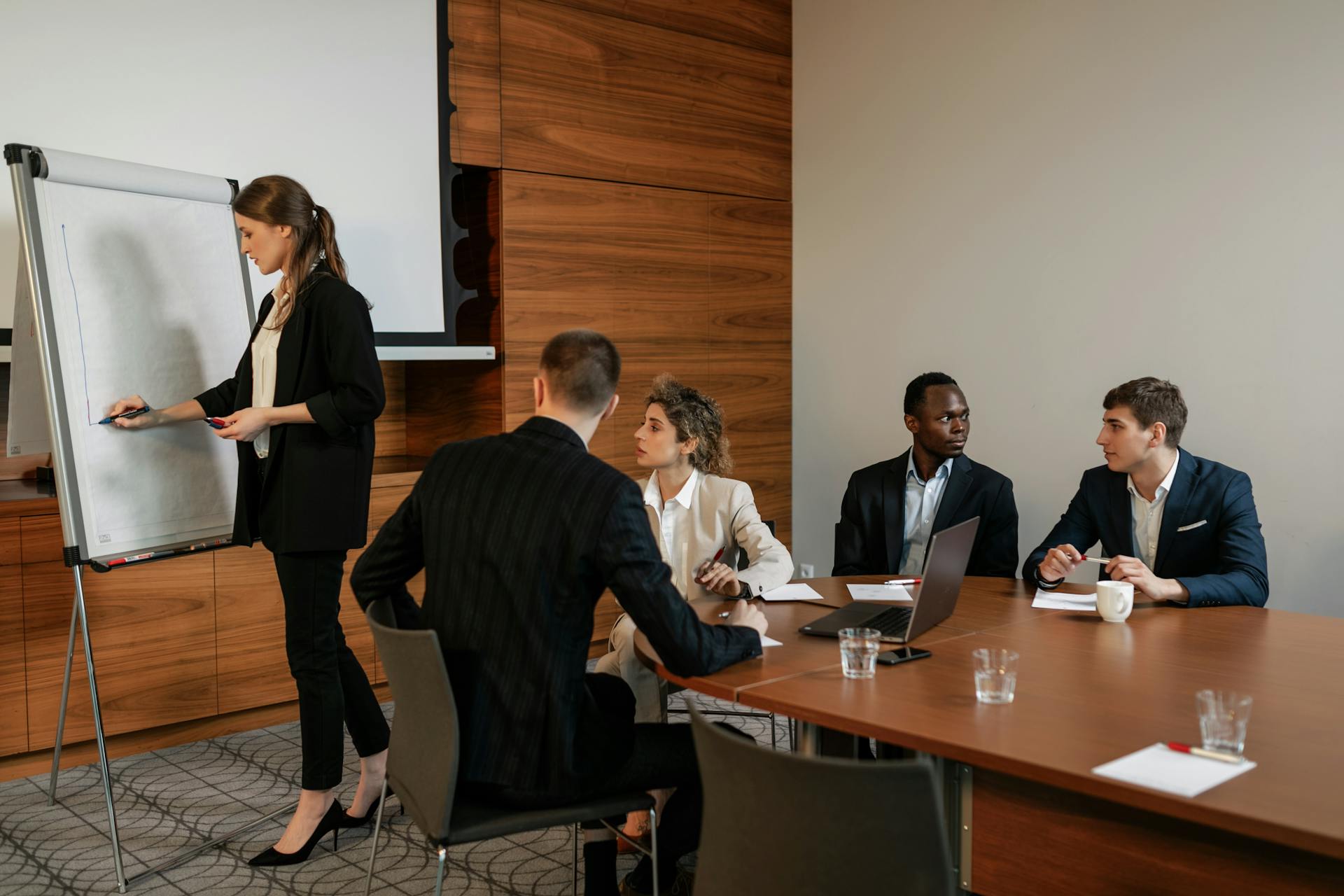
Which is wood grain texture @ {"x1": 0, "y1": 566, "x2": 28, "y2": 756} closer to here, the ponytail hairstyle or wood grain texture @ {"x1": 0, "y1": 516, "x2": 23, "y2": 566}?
wood grain texture @ {"x1": 0, "y1": 516, "x2": 23, "y2": 566}

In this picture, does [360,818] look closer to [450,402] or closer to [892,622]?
[892,622]

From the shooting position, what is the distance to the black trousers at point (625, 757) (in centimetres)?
210

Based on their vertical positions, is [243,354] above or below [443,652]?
above

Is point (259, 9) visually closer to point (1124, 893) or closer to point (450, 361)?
point (450, 361)

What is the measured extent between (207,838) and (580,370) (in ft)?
6.50

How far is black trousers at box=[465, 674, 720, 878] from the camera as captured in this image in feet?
6.88

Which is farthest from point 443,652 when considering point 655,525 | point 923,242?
point 923,242

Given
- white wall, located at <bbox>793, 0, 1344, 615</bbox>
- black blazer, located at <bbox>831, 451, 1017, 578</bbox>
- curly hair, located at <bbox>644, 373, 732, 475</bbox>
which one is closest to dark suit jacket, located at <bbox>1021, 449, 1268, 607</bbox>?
black blazer, located at <bbox>831, 451, 1017, 578</bbox>

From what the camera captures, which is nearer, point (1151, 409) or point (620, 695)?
point (620, 695)

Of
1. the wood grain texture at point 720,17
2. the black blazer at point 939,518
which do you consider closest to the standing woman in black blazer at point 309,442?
the black blazer at point 939,518

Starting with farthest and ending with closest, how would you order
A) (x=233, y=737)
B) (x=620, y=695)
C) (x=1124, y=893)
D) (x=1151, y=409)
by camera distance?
(x=233, y=737)
(x=1151, y=409)
(x=620, y=695)
(x=1124, y=893)

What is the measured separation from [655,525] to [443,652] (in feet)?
4.30

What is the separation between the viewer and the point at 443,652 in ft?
6.82

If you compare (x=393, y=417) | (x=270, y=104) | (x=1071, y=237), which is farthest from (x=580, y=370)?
(x=1071, y=237)
